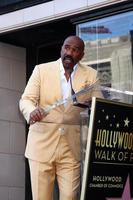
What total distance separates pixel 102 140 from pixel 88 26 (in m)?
2.23

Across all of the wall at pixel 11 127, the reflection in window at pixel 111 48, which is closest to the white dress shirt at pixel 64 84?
the reflection in window at pixel 111 48

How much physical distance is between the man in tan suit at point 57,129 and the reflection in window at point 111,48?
1317 mm

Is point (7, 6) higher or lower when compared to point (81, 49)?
higher

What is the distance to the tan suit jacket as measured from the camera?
4.21 meters

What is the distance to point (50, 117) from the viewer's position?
424 centimetres

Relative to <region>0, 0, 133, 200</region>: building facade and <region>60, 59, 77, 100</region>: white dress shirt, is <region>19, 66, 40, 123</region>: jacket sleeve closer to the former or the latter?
<region>60, 59, 77, 100</region>: white dress shirt

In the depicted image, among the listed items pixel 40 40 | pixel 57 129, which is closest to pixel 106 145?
pixel 57 129

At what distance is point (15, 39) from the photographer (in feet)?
22.7

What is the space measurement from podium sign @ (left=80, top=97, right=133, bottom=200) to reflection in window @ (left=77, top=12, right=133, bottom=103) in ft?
5.03

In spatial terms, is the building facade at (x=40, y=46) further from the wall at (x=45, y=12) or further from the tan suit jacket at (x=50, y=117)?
the tan suit jacket at (x=50, y=117)

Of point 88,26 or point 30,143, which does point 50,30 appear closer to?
point 88,26

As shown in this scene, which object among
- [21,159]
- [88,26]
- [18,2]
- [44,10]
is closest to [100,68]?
[88,26]

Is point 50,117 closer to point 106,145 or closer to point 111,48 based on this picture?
point 106,145

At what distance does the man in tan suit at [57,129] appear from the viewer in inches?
165
